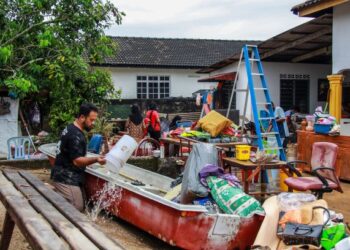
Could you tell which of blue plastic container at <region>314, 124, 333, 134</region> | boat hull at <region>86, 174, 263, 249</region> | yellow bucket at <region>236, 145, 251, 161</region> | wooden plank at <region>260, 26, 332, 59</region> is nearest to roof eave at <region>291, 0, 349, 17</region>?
wooden plank at <region>260, 26, 332, 59</region>

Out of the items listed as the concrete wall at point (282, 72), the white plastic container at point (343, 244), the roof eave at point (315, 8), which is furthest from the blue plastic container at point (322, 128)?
the concrete wall at point (282, 72)

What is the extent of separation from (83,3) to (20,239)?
16.9 ft

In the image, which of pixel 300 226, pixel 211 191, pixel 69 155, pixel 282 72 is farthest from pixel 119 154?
pixel 282 72

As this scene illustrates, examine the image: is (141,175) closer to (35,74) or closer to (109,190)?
(109,190)

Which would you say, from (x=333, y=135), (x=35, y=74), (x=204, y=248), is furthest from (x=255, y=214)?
(x=35, y=74)

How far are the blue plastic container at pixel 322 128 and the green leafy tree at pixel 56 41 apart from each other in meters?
4.95

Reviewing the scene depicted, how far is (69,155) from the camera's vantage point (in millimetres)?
6461

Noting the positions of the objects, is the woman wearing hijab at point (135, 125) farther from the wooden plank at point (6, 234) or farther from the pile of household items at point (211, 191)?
the wooden plank at point (6, 234)

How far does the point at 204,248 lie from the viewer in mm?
5383

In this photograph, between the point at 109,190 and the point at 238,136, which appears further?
the point at 238,136

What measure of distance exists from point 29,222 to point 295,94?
1593cm

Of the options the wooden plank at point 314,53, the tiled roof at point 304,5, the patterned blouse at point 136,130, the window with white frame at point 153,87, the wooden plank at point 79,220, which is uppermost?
the tiled roof at point 304,5

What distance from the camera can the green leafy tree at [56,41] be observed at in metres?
9.02

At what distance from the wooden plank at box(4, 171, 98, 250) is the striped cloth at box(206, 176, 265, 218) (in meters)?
1.96
